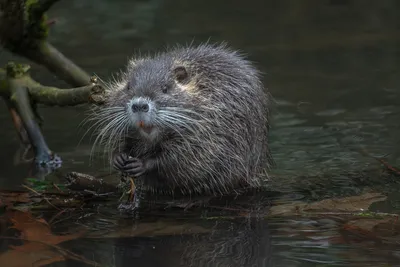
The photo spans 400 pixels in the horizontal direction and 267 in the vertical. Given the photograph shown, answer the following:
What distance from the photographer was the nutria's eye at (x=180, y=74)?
494cm

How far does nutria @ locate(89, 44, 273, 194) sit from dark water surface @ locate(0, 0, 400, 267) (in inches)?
12.1

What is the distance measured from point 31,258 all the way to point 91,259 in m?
0.27

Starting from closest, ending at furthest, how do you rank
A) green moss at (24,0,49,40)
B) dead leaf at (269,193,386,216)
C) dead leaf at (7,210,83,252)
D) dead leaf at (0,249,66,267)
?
1. dead leaf at (0,249,66,267)
2. dead leaf at (7,210,83,252)
3. dead leaf at (269,193,386,216)
4. green moss at (24,0,49,40)

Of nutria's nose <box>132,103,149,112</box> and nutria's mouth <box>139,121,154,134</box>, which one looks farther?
nutria's mouth <box>139,121,154,134</box>

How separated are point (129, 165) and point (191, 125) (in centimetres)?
42

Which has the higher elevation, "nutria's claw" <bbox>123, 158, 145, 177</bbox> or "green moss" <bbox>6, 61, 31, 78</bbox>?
"green moss" <bbox>6, 61, 31, 78</bbox>

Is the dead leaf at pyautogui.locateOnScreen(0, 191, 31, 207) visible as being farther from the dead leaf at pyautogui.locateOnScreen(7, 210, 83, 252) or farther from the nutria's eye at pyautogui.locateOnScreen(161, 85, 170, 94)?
the nutria's eye at pyautogui.locateOnScreen(161, 85, 170, 94)

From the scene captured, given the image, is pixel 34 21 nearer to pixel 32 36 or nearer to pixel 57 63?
pixel 32 36

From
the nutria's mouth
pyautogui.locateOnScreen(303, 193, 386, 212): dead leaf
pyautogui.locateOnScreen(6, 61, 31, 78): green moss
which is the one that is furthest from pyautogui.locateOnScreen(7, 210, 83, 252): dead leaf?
pyautogui.locateOnScreen(6, 61, 31, 78): green moss

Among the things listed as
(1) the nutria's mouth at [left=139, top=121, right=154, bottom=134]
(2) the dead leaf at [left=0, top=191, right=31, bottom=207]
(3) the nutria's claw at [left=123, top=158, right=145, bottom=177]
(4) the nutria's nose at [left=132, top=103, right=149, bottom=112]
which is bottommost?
(2) the dead leaf at [left=0, top=191, right=31, bottom=207]

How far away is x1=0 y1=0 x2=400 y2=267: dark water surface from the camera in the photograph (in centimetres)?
404

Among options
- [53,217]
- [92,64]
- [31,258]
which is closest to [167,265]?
[31,258]

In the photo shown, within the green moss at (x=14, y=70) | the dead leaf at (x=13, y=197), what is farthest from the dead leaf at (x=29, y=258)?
the green moss at (x=14, y=70)

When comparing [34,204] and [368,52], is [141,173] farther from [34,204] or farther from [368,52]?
[368,52]
